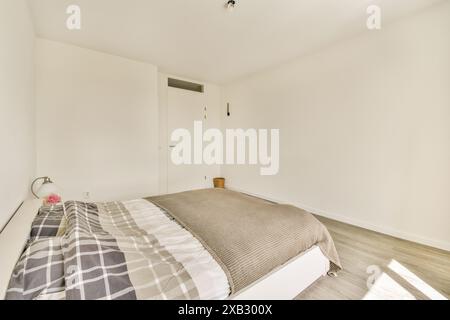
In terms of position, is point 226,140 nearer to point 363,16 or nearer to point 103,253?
point 363,16

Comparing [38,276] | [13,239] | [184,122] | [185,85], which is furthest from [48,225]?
[185,85]

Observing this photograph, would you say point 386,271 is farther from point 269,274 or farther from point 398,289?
point 269,274

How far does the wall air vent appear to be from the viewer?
416 centimetres

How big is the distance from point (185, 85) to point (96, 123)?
2019 mm

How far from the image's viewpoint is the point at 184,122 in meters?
4.24

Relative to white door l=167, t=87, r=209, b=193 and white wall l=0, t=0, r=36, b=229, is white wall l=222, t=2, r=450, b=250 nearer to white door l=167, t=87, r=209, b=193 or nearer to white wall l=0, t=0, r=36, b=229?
white door l=167, t=87, r=209, b=193

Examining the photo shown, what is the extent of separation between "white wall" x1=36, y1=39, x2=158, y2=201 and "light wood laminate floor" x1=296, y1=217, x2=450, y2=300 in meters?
3.00

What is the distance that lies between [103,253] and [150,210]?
83 cm

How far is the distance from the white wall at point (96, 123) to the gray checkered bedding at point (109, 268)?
1.91 m

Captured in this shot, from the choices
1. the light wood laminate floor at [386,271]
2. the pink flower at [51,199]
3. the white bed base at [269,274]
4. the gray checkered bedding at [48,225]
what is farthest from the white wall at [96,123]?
the light wood laminate floor at [386,271]

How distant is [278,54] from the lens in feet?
10.2

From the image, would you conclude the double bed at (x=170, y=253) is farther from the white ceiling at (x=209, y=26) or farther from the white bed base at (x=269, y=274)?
the white ceiling at (x=209, y=26)

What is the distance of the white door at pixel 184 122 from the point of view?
407 centimetres
